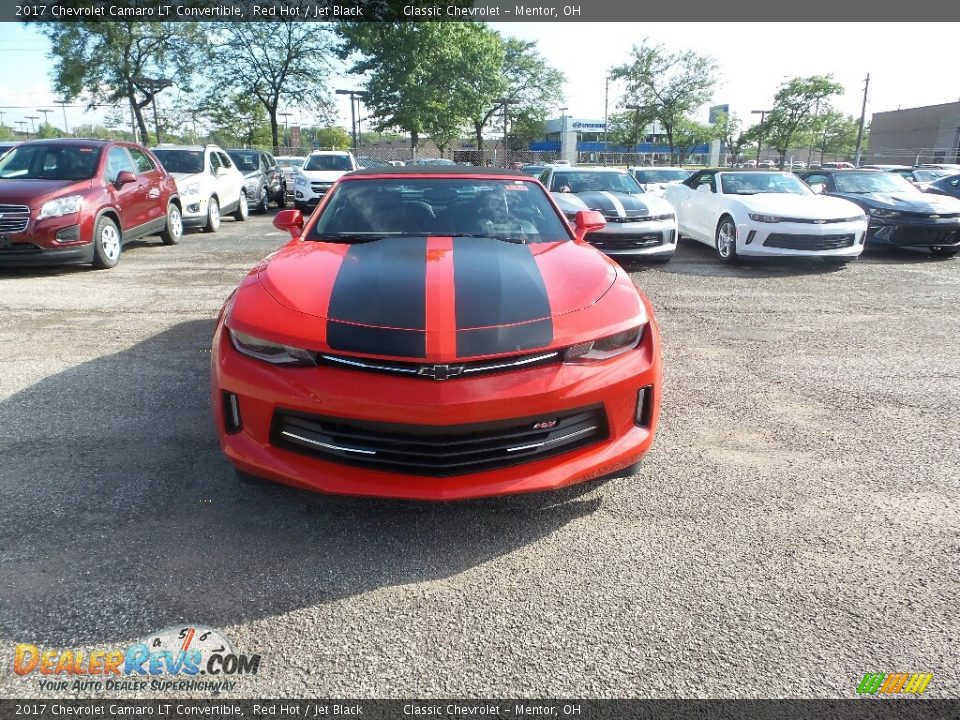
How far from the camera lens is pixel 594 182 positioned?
1043cm

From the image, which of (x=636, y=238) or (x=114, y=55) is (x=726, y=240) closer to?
(x=636, y=238)

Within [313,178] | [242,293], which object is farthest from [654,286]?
[313,178]

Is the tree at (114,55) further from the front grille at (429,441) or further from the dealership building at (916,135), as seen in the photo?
the dealership building at (916,135)

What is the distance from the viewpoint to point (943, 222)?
10.0m

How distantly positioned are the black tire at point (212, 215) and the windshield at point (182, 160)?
69 centimetres

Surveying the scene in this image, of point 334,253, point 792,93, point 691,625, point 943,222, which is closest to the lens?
point 691,625

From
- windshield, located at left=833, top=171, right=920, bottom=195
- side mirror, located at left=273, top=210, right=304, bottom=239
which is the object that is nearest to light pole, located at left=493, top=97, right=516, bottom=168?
windshield, located at left=833, top=171, right=920, bottom=195

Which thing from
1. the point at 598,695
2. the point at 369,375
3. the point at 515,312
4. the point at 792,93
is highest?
the point at 792,93

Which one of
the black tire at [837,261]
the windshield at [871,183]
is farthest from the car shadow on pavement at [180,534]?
the windshield at [871,183]

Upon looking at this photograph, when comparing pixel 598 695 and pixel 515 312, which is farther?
pixel 515 312

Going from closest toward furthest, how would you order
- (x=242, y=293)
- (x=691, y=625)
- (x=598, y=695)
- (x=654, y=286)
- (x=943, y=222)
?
(x=598, y=695), (x=691, y=625), (x=242, y=293), (x=654, y=286), (x=943, y=222)

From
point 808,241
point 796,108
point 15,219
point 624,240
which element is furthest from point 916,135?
point 15,219

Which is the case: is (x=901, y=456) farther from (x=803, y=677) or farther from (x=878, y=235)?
(x=878, y=235)

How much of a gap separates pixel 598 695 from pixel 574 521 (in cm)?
95
